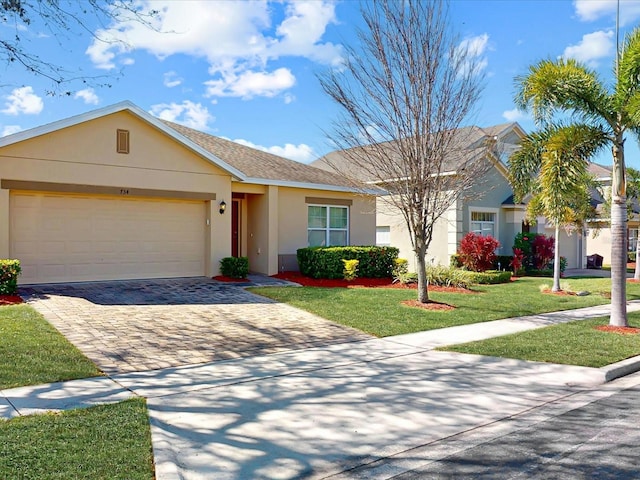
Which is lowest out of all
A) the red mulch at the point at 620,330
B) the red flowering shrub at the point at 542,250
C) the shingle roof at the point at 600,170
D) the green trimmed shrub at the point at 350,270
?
the red mulch at the point at 620,330

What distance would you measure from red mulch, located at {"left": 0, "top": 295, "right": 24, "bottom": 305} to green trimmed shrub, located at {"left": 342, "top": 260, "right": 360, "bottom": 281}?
941 centimetres

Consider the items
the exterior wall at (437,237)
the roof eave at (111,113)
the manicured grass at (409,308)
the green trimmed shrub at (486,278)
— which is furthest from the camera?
the exterior wall at (437,237)

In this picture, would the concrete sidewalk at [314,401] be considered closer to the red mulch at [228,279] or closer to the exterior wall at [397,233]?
the red mulch at [228,279]

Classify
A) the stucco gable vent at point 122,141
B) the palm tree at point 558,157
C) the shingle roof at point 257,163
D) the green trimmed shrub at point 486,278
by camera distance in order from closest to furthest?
the palm tree at point 558,157 → the stucco gable vent at point 122,141 → the shingle roof at point 257,163 → the green trimmed shrub at point 486,278

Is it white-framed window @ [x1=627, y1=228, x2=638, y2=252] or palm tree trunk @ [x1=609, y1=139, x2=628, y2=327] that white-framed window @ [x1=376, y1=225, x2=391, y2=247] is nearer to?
palm tree trunk @ [x1=609, y1=139, x2=628, y2=327]

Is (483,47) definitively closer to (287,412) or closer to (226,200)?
(226,200)

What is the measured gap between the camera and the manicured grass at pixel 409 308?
1116 centimetres

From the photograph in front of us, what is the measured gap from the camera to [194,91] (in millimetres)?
15766

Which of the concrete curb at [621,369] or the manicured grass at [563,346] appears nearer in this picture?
the concrete curb at [621,369]

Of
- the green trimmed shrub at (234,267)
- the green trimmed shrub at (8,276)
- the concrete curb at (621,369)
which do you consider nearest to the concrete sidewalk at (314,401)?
the concrete curb at (621,369)

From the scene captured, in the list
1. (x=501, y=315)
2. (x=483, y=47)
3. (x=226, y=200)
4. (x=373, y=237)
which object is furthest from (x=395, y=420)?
(x=373, y=237)

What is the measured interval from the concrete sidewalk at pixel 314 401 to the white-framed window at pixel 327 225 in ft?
35.2

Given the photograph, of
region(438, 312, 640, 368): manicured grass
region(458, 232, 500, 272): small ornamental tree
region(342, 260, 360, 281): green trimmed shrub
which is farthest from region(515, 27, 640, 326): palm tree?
region(458, 232, 500, 272): small ornamental tree

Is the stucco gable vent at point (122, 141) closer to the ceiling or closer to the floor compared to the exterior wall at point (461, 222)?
closer to the ceiling
